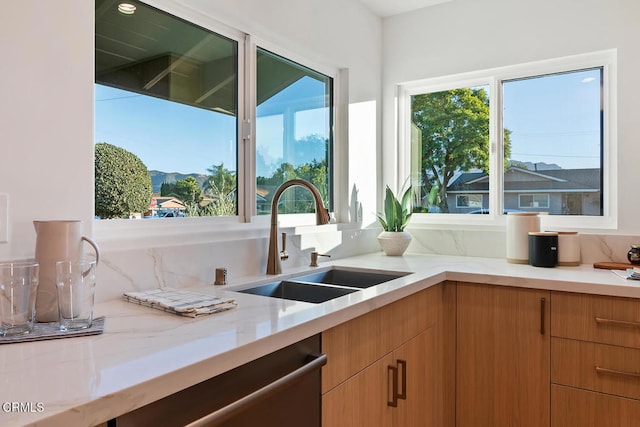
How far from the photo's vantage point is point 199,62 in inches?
71.5

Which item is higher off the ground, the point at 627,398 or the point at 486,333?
the point at 486,333

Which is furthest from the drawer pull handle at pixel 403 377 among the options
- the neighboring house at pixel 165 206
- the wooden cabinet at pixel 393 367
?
the neighboring house at pixel 165 206

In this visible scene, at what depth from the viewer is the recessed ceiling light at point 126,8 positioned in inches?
60.1

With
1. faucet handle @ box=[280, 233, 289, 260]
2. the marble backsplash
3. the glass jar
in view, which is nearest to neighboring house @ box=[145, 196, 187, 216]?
the marble backsplash

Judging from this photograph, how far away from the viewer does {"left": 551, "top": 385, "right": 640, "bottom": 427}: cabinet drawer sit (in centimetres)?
166

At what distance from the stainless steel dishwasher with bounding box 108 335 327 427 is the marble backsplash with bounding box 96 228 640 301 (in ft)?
2.02

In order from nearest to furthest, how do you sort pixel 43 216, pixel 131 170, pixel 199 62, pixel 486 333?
pixel 43 216
pixel 131 170
pixel 199 62
pixel 486 333

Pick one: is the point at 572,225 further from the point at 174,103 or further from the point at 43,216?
the point at 43,216

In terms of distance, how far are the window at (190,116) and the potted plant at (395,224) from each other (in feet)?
1.75

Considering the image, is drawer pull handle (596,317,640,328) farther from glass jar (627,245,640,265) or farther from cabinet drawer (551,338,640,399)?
glass jar (627,245,640,265)

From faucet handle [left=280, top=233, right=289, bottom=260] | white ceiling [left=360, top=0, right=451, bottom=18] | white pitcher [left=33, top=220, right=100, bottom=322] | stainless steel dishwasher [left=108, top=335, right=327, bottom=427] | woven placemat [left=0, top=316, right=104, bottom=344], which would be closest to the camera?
stainless steel dishwasher [left=108, top=335, right=327, bottom=427]

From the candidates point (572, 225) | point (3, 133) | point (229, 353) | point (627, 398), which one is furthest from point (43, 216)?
point (572, 225)

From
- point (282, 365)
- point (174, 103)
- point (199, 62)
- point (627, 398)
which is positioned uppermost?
point (199, 62)

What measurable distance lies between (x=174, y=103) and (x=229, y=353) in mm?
1148
